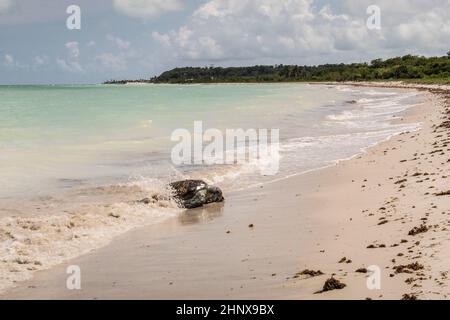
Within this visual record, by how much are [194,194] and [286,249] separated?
5132 millimetres

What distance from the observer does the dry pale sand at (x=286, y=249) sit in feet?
24.6

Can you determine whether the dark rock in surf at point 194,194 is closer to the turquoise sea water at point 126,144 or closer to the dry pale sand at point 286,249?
the dry pale sand at point 286,249

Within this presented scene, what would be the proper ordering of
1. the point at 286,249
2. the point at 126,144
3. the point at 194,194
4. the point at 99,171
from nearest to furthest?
the point at 286,249, the point at 194,194, the point at 99,171, the point at 126,144

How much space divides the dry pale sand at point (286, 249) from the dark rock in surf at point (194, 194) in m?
0.44

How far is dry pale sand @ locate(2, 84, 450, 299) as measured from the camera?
751cm

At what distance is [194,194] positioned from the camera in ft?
46.6

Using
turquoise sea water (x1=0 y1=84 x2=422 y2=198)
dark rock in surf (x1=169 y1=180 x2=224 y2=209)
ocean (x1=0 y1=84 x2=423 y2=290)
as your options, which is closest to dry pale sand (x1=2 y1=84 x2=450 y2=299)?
dark rock in surf (x1=169 y1=180 x2=224 y2=209)

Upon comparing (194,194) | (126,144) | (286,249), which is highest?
(126,144)

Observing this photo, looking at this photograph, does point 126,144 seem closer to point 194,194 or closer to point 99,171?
point 99,171

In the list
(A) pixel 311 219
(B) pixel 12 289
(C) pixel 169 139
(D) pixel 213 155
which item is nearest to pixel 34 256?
(B) pixel 12 289

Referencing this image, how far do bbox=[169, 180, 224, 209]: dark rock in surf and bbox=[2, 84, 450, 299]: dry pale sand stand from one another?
1.44 feet

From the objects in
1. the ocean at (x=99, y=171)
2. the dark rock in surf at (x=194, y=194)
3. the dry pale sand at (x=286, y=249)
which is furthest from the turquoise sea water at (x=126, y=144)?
the dry pale sand at (x=286, y=249)

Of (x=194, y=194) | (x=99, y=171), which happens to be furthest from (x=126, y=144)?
(x=194, y=194)

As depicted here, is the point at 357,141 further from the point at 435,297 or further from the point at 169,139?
the point at 435,297
